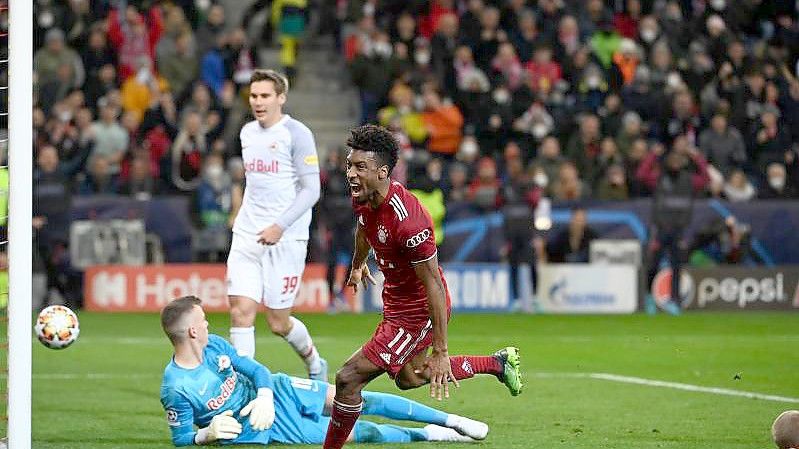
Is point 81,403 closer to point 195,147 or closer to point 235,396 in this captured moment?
point 235,396

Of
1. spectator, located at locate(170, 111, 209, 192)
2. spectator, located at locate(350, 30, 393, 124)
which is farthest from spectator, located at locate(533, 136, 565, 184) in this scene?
spectator, located at locate(170, 111, 209, 192)

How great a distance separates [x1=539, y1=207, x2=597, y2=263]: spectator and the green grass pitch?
4.70 ft

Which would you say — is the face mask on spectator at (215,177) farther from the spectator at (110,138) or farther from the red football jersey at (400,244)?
the red football jersey at (400,244)

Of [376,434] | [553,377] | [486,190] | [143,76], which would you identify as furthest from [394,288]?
[143,76]

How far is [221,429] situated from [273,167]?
2722 mm

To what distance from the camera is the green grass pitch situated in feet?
29.7

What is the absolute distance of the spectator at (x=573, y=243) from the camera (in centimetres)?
2031

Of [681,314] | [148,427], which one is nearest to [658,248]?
[681,314]

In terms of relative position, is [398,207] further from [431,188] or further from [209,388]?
[431,188]

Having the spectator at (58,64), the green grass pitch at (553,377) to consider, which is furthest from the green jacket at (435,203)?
the spectator at (58,64)

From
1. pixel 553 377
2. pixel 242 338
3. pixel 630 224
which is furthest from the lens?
pixel 630 224

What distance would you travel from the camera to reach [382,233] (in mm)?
7375

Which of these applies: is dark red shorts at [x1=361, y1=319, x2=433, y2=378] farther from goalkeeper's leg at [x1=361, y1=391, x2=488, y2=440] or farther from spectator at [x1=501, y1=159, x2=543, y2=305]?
spectator at [x1=501, y1=159, x2=543, y2=305]

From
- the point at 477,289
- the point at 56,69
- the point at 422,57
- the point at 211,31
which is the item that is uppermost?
the point at 211,31
